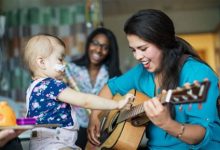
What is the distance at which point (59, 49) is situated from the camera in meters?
1.55

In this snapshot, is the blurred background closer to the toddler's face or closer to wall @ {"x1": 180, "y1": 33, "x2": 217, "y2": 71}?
the toddler's face

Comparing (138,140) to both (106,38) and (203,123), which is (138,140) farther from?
(106,38)

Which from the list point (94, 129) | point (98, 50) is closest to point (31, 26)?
point (98, 50)

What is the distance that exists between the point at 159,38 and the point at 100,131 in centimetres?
61

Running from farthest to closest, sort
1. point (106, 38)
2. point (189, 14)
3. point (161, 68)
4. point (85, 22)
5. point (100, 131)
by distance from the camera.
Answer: point (189, 14) < point (85, 22) < point (106, 38) < point (100, 131) < point (161, 68)

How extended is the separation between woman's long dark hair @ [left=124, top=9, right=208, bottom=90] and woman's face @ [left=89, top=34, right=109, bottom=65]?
1266mm

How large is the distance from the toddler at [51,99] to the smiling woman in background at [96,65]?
119 cm

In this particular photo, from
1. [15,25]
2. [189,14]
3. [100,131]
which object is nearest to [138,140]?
[100,131]

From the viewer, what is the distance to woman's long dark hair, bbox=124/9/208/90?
1524 mm

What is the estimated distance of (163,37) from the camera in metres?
1.54

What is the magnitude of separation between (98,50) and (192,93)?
1788mm

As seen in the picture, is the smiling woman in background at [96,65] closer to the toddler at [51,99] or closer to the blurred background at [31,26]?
the blurred background at [31,26]

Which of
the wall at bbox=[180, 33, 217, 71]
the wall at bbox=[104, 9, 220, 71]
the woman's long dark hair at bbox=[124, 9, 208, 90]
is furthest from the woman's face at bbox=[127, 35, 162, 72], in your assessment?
the wall at bbox=[180, 33, 217, 71]

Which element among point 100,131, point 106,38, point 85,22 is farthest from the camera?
point 85,22
